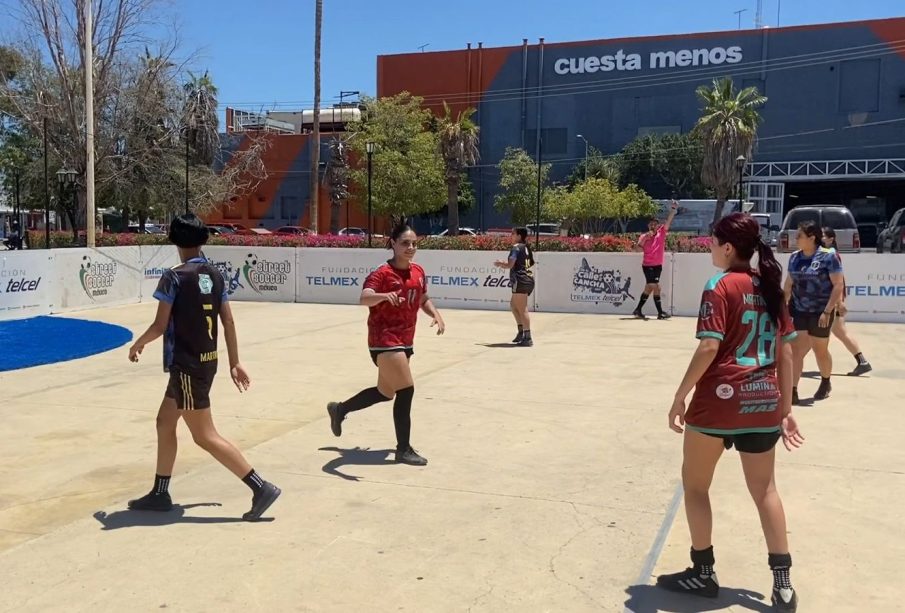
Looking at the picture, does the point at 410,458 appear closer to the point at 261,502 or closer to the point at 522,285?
the point at 261,502

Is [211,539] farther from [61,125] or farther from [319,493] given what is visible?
[61,125]

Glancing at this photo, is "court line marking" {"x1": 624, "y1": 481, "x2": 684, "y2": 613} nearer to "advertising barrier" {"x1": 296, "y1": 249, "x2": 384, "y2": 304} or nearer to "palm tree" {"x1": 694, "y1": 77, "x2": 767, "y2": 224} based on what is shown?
"advertising barrier" {"x1": 296, "y1": 249, "x2": 384, "y2": 304}

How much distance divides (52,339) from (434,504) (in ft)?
30.6

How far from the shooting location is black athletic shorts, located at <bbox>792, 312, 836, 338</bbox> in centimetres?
801

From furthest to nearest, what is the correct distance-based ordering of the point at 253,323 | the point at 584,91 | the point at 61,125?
1. the point at 584,91
2. the point at 61,125
3. the point at 253,323

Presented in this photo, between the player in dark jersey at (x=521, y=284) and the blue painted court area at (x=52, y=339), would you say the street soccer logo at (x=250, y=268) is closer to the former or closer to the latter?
the blue painted court area at (x=52, y=339)

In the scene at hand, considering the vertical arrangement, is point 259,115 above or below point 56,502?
above

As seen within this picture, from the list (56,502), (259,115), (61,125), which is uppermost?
(259,115)

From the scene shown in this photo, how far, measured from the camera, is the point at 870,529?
4.71 m

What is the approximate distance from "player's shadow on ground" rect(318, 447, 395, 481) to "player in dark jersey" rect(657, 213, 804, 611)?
2699 mm

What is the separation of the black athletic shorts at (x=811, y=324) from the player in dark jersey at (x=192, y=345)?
17.9 feet

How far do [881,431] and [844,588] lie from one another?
3.55m

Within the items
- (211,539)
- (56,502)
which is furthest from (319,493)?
(56,502)

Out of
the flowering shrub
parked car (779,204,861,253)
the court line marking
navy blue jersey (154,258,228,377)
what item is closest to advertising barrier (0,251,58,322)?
the flowering shrub
